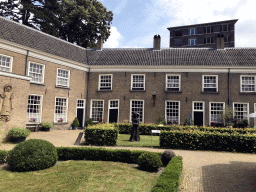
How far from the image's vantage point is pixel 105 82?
23328 millimetres

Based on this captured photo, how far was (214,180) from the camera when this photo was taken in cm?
697

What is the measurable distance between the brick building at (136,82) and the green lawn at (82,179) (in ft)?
37.8

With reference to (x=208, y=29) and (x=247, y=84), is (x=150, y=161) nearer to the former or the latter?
(x=247, y=84)

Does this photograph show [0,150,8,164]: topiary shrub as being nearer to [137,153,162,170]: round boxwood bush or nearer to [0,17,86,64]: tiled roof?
[137,153,162,170]: round boxwood bush

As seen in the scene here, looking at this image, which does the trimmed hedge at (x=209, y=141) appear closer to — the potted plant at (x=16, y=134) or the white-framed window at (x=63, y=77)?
the potted plant at (x=16, y=134)

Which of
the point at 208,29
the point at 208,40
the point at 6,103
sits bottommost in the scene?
the point at 6,103

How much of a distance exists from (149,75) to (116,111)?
534cm

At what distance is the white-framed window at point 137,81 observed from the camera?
22.5 meters

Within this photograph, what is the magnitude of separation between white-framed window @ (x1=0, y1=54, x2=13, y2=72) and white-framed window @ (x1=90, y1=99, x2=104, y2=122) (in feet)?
30.4

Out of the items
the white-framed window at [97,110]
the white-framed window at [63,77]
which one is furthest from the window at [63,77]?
the white-framed window at [97,110]

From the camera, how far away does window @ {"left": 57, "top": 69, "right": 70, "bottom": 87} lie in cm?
2060

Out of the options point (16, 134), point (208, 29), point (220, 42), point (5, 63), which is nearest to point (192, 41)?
point (208, 29)

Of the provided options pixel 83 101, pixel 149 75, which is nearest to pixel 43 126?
pixel 83 101

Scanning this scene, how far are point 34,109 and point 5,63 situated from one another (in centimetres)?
449
